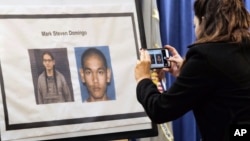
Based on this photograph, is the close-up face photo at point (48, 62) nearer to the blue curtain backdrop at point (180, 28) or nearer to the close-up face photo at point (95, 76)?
the close-up face photo at point (95, 76)

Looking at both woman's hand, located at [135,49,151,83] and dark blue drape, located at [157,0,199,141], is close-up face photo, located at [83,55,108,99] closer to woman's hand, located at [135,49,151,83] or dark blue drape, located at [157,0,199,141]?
woman's hand, located at [135,49,151,83]

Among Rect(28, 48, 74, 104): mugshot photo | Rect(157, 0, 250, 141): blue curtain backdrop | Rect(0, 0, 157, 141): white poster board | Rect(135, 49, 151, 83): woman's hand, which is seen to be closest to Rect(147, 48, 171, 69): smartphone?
Rect(135, 49, 151, 83): woman's hand

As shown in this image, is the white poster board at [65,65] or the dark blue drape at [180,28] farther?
the dark blue drape at [180,28]

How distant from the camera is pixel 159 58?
1312 mm

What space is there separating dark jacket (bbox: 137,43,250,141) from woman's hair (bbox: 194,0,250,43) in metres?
0.03

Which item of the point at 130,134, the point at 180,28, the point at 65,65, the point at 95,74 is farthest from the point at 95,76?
the point at 180,28

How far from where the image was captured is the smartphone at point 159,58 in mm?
1300

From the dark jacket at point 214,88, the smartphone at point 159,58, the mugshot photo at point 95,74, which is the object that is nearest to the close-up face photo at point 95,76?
the mugshot photo at point 95,74

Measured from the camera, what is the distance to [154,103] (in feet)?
3.48

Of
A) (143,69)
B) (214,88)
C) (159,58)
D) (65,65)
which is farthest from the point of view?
(65,65)

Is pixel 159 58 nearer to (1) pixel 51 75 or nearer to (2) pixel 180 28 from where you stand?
(1) pixel 51 75

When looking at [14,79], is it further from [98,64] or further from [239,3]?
[239,3]

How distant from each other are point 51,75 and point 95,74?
17 cm

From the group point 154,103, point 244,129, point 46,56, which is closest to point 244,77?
point 244,129
